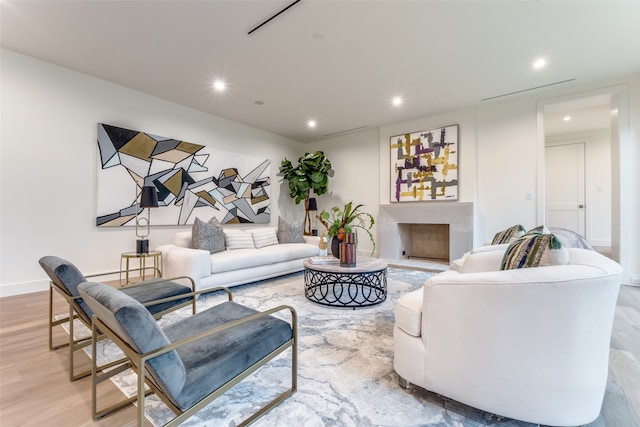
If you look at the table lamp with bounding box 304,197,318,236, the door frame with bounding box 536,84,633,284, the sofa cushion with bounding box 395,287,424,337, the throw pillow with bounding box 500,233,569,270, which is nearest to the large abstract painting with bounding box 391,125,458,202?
the table lamp with bounding box 304,197,318,236

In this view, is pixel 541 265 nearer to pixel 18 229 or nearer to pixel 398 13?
pixel 398 13

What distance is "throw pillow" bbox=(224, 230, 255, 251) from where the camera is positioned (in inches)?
153

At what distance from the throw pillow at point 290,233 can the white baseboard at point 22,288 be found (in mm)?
→ 3035

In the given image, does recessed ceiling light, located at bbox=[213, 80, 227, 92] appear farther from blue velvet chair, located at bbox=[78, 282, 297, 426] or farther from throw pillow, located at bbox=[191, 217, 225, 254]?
blue velvet chair, located at bbox=[78, 282, 297, 426]

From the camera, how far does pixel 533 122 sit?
13.8ft

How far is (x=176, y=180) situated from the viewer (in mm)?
4387

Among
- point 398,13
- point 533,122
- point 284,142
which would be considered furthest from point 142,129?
point 533,122

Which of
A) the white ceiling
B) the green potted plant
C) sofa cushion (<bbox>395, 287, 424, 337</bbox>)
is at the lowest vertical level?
sofa cushion (<bbox>395, 287, 424, 337</bbox>)

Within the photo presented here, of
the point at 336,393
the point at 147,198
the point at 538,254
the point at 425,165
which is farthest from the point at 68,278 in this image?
the point at 425,165

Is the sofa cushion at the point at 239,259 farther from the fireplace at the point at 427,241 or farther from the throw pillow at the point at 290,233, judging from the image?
the fireplace at the point at 427,241

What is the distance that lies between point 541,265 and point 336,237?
2.15 metres

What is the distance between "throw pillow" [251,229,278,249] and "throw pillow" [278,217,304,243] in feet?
0.44

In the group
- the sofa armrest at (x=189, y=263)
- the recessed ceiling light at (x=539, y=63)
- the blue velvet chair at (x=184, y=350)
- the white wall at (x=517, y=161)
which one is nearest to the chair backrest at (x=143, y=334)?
the blue velvet chair at (x=184, y=350)

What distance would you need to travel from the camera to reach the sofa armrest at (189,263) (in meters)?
2.99
